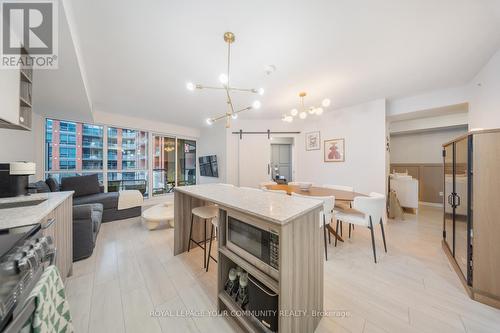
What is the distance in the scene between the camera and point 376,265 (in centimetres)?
200

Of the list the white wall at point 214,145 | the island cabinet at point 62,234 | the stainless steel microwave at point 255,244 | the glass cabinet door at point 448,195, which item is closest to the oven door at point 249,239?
the stainless steel microwave at point 255,244

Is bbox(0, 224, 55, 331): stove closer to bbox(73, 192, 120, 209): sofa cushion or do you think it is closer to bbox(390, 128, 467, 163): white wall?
bbox(73, 192, 120, 209): sofa cushion

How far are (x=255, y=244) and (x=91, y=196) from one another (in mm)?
4134

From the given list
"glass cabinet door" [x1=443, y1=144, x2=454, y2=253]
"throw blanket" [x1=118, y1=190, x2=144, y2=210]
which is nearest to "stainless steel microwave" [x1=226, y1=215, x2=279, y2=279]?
"glass cabinet door" [x1=443, y1=144, x2=454, y2=253]

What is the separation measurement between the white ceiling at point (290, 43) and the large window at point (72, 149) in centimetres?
186

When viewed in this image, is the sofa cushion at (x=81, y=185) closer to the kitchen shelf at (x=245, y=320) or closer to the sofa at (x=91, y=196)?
the sofa at (x=91, y=196)

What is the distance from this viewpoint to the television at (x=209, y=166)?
5316 millimetres

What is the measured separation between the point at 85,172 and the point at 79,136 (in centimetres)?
92

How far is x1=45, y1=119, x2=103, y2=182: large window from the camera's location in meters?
3.81

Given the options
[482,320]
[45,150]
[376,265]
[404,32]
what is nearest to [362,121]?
[404,32]

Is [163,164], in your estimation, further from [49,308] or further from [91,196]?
[49,308]

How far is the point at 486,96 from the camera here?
233 centimetres

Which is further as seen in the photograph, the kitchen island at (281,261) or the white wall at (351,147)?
the white wall at (351,147)

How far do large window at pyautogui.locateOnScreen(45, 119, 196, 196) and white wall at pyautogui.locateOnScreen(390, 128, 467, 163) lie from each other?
6777 millimetres
